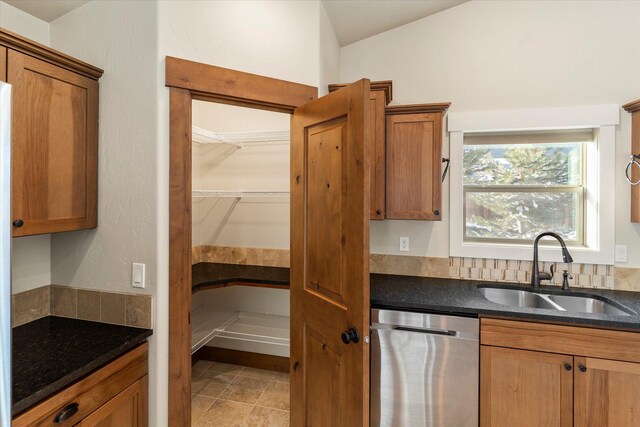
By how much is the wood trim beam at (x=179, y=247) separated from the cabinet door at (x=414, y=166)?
4.11ft

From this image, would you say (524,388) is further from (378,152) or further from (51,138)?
(51,138)

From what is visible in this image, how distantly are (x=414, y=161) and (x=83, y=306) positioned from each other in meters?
2.10

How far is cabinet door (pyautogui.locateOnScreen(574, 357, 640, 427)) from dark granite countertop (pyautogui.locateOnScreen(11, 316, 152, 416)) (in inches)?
83.4

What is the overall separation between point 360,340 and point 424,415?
75 cm

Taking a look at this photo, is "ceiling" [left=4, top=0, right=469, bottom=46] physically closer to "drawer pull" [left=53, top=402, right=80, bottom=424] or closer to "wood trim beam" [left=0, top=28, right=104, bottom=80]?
"wood trim beam" [left=0, top=28, right=104, bottom=80]

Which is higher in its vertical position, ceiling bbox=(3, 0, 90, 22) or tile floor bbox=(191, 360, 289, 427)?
ceiling bbox=(3, 0, 90, 22)

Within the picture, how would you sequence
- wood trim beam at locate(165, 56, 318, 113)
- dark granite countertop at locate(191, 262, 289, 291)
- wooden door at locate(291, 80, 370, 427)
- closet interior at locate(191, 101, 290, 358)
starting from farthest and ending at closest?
1. closet interior at locate(191, 101, 290, 358)
2. dark granite countertop at locate(191, 262, 289, 291)
3. wood trim beam at locate(165, 56, 318, 113)
4. wooden door at locate(291, 80, 370, 427)

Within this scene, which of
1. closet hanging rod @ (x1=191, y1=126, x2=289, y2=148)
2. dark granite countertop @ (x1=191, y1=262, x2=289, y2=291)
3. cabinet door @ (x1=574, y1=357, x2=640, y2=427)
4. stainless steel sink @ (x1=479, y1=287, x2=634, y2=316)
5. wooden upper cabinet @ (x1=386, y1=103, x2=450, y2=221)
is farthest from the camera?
closet hanging rod @ (x1=191, y1=126, x2=289, y2=148)

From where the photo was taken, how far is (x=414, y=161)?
2.10 m

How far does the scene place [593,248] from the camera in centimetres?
215

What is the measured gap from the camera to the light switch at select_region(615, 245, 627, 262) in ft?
6.82

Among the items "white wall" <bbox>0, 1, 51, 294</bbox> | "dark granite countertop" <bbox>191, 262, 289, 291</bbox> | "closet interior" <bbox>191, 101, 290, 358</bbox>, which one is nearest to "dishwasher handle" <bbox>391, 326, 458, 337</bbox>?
"dark granite countertop" <bbox>191, 262, 289, 291</bbox>

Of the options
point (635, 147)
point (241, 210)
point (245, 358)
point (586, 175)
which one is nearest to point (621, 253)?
point (586, 175)

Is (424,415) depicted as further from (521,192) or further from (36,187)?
(36,187)
